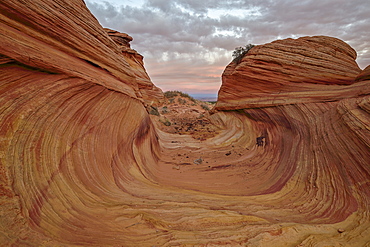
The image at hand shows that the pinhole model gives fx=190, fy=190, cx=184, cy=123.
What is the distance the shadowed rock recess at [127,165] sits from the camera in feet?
8.86

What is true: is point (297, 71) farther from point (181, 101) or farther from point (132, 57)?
point (181, 101)

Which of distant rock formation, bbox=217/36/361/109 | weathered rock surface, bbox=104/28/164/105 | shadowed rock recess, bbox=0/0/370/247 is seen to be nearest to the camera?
shadowed rock recess, bbox=0/0/370/247

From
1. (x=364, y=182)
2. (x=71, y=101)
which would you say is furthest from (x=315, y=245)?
(x=71, y=101)

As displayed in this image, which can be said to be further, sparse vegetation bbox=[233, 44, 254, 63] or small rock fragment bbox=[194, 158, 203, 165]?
sparse vegetation bbox=[233, 44, 254, 63]

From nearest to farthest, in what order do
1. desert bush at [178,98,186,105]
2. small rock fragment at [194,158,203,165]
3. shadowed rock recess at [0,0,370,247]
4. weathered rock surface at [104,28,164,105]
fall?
shadowed rock recess at [0,0,370,247], small rock fragment at [194,158,203,165], weathered rock surface at [104,28,164,105], desert bush at [178,98,186,105]

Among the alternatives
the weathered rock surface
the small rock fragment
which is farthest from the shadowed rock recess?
the weathered rock surface

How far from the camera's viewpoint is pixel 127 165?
5.10 meters

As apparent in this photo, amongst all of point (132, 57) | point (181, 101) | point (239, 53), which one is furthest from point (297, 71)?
point (181, 101)

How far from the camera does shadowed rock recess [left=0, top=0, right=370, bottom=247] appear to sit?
2.70 m

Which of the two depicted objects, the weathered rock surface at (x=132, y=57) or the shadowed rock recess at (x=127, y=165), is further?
the weathered rock surface at (x=132, y=57)

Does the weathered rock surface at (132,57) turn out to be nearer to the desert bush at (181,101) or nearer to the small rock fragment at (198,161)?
the small rock fragment at (198,161)

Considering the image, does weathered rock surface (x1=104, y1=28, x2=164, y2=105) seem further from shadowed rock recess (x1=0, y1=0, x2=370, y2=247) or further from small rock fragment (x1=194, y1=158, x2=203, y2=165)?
small rock fragment (x1=194, y1=158, x2=203, y2=165)

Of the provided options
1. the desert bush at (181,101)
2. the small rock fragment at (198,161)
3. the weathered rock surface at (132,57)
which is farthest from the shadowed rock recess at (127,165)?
the desert bush at (181,101)

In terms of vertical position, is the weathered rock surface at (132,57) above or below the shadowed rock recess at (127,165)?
above
